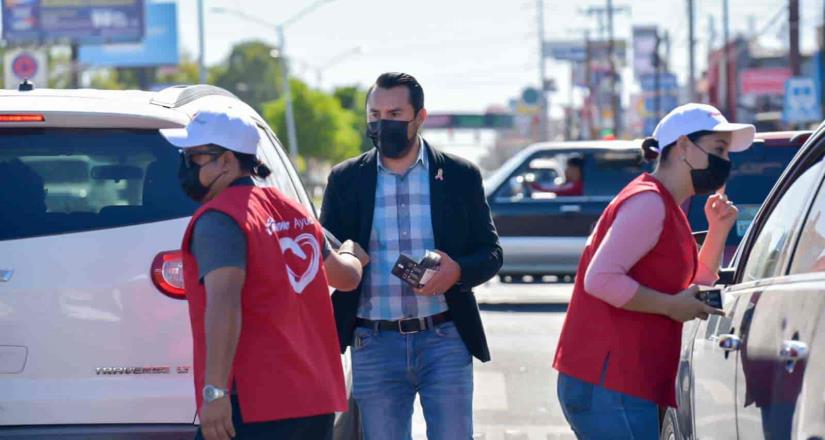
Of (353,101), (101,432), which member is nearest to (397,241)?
(101,432)

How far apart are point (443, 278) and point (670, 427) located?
1.22 meters

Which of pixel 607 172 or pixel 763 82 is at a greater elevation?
pixel 763 82

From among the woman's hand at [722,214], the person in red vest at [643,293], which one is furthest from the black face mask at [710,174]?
the woman's hand at [722,214]

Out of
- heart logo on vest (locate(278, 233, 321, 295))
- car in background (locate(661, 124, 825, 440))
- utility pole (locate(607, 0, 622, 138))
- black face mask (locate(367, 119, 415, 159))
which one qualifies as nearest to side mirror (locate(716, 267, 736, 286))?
car in background (locate(661, 124, 825, 440))

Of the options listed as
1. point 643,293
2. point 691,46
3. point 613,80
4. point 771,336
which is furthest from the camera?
point 613,80

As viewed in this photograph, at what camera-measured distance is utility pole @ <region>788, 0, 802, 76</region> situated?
30688 millimetres

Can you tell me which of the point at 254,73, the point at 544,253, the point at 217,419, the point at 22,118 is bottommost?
the point at 544,253

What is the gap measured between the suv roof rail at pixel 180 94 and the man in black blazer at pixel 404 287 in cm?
65

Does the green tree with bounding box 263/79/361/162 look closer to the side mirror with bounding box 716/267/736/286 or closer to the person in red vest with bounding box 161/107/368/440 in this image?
the side mirror with bounding box 716/267/736/286

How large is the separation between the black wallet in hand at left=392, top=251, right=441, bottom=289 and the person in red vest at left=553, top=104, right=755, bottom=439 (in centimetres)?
56

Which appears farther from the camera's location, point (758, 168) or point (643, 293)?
point (758, 168)

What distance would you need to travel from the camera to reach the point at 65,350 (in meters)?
5.14

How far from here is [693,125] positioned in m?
4.67

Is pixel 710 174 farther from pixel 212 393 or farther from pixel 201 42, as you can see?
pixel 201 42
